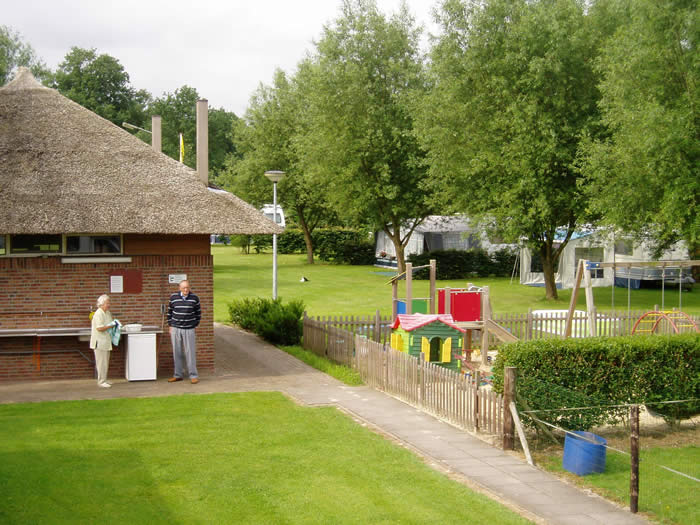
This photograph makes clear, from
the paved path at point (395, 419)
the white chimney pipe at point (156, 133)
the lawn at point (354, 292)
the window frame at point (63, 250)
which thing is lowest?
the paved path at point (395, 419)

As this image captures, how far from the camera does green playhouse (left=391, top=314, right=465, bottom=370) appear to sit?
16719mm

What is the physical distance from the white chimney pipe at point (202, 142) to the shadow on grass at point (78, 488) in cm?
814

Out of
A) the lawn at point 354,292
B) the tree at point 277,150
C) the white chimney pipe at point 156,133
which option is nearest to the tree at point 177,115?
the tree at point 277,150

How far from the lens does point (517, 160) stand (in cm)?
2964

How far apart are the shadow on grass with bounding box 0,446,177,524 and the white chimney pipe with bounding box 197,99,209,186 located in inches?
320

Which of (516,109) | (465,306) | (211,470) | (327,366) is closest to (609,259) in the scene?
(516,109)

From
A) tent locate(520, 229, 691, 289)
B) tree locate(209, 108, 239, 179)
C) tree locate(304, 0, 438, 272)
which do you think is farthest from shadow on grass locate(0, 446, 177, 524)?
tree locate(209, 108, 239, 179)

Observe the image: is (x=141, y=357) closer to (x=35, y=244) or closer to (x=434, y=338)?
(x=35, y=244)

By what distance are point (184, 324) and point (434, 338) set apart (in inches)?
217

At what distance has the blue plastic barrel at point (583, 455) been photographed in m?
10.0

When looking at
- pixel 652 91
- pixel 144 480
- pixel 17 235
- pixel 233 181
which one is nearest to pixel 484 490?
pixel 144 480

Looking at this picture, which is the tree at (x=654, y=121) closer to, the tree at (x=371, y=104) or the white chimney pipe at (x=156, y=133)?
the tree at (x=371, y=104)

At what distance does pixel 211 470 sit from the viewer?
9609 millimetres

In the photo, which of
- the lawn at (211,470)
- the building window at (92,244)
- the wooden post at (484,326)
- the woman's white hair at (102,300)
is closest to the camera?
the lawn at (211,470)
